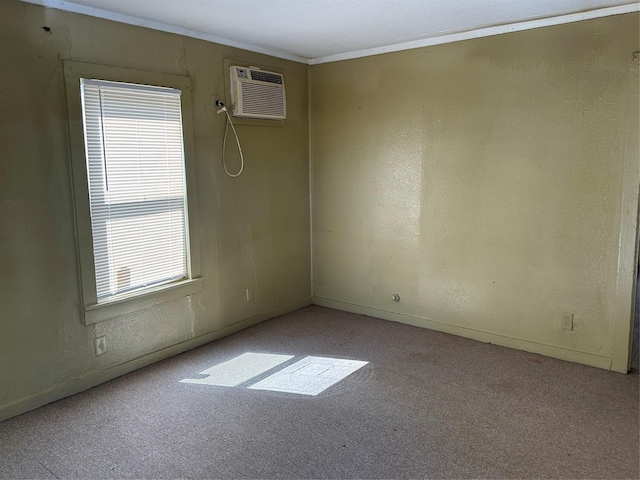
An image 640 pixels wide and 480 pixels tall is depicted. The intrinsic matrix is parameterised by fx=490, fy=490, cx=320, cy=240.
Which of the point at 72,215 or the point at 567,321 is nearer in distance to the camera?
the point at 72,215

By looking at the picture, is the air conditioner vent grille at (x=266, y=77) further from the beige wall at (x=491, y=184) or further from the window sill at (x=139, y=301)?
the window sill at (x=139, y=301)

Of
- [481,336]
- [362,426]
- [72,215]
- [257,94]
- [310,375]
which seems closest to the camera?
[362,426]

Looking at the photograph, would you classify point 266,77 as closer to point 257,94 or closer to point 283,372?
point 257,94

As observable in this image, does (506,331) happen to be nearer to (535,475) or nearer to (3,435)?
(535,475)

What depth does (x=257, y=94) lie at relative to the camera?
12.9 feet

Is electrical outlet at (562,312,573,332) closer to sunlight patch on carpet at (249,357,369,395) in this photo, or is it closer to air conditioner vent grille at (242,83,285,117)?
sunlight patch on carpet at (249,357,369,395)

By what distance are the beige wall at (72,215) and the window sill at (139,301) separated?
0.19 ft

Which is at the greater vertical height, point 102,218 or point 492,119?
point 492,119

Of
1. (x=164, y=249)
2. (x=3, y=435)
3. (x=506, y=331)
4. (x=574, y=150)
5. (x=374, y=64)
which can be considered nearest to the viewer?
(x=3, y=435)

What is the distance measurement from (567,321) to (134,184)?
311cm

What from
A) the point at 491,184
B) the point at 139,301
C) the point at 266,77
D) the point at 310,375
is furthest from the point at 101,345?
the point at 491,184

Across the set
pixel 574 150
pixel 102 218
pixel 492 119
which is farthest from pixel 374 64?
pixel 102 218

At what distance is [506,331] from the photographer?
12.2 feet

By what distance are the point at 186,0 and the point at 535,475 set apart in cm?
304
